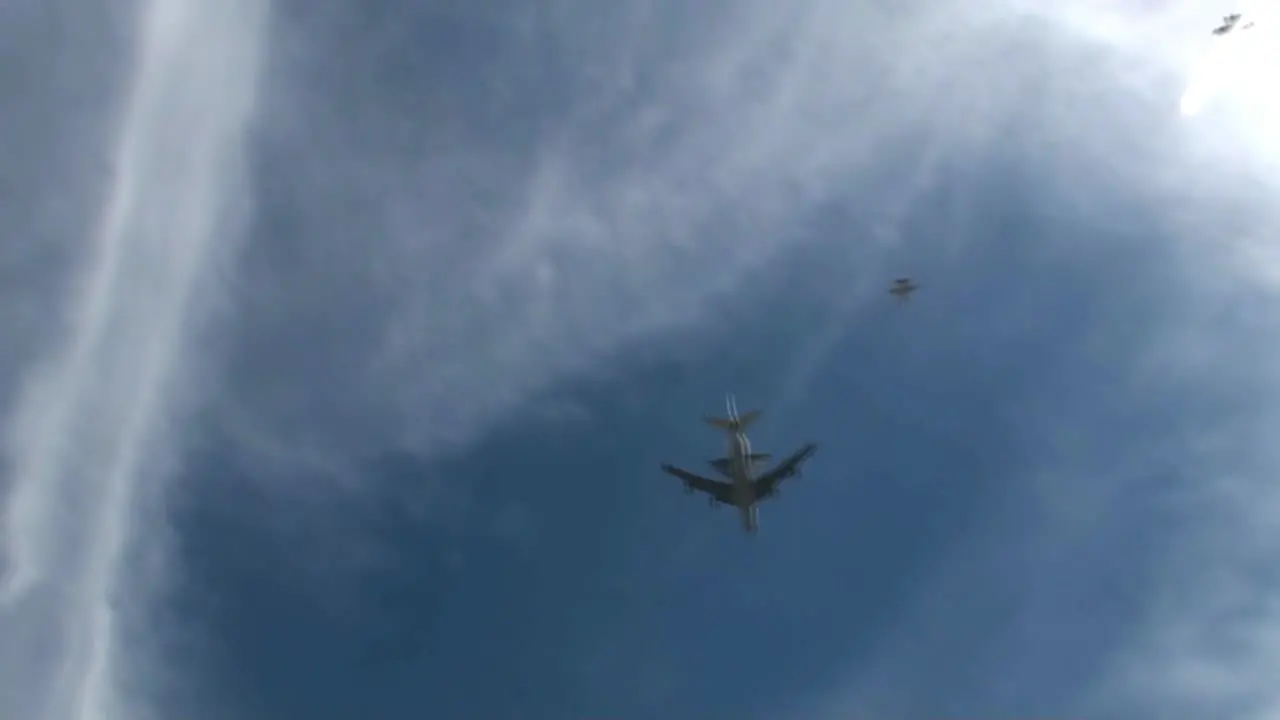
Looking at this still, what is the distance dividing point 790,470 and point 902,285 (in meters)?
28.2

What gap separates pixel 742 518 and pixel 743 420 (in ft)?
45.4

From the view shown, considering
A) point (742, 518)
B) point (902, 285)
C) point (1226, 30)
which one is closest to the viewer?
point (1226, 30)

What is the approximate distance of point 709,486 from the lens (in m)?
Result: 151

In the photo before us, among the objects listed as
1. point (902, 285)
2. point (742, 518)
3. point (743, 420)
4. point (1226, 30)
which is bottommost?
point (742, 518)

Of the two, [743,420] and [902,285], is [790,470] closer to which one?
[743,420]

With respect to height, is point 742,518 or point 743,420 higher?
point 743,420

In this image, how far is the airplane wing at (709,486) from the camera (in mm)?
150125

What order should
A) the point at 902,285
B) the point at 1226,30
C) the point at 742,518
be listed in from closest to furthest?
the point at 1226,30
the point at 902,285
the point at 742,518

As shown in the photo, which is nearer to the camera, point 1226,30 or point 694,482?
point 1226,30

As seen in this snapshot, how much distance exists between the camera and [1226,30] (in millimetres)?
128375

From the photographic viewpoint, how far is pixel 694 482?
151 m

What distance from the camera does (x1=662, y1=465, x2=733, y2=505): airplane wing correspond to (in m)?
150

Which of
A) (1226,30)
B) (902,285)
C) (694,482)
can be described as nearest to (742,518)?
(694,482)

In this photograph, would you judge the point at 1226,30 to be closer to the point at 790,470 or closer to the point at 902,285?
the point at 902,285
